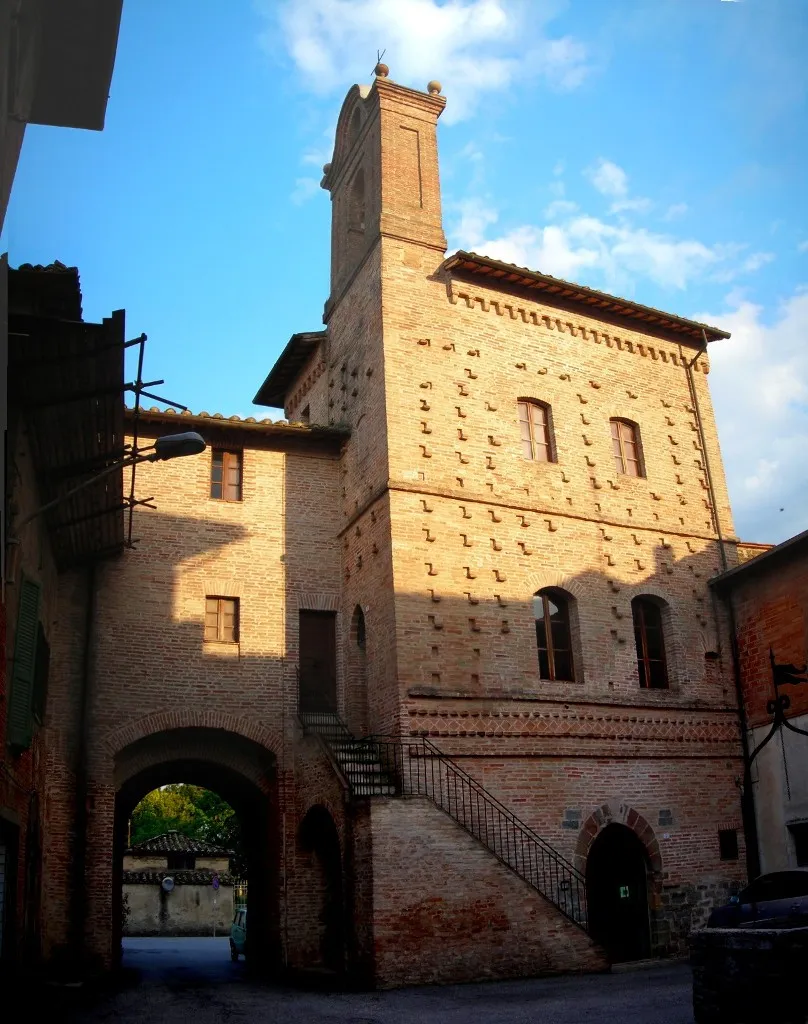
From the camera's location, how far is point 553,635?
16.5m

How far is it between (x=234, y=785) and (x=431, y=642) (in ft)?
16.2

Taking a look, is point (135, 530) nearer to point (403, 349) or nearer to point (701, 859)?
point (403, 349)

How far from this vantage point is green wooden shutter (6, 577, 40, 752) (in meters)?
10.5

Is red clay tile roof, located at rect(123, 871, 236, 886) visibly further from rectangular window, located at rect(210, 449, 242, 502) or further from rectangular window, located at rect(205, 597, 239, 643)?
rectangular window, located at rect(210, 449, 242, 502)

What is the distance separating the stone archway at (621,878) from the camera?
50.2 feet

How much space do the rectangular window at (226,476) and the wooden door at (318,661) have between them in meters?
2.48

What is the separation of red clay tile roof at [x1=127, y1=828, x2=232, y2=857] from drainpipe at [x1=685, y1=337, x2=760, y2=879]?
1093 inches

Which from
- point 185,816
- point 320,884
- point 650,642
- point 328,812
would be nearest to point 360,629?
point 328,812

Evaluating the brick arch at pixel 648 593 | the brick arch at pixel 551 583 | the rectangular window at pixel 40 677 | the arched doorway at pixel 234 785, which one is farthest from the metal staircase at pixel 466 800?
the brick arch at pixel 648 593

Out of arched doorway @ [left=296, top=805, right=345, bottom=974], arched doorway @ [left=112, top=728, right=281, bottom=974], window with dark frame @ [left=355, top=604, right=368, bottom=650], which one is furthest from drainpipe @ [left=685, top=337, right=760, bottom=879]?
arched doorway @ [left=112, top=728, right=281, bottom=974]

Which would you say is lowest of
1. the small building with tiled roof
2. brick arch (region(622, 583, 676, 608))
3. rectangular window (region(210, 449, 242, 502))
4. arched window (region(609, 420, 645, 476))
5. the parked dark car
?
the small building with tiled roof

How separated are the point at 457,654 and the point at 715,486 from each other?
718 cm

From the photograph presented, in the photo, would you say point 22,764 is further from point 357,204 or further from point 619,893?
point 357,204

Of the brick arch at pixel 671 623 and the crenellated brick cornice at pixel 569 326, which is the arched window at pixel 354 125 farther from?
the brick arch at pixel 671 623
